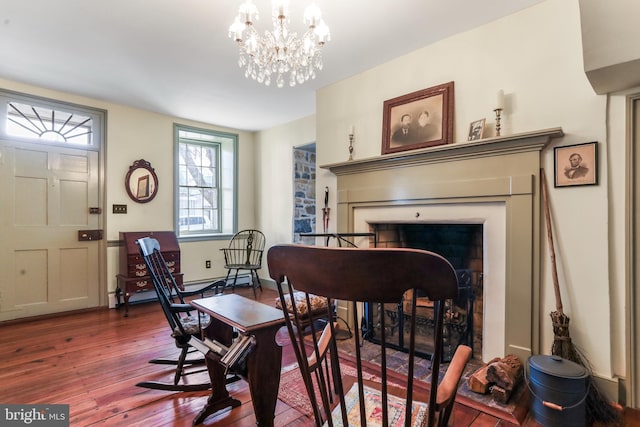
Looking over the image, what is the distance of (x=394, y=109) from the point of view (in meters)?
2.84

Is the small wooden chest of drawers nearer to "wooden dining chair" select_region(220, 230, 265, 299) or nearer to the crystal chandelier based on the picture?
"wooden dining chair" select_region(220, 230, 265, 299)

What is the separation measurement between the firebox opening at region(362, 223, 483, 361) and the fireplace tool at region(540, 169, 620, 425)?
0.49 m

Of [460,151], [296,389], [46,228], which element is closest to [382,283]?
[296,389]

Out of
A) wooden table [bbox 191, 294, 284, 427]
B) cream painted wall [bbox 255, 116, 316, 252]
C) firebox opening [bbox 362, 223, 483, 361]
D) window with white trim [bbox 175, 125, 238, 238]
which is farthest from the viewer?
window with white trim [bbox 175, 125, 238, 238]

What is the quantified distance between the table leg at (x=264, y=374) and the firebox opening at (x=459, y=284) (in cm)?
100

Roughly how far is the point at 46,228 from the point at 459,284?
4273mm

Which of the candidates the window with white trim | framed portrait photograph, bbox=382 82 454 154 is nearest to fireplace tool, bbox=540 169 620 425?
framed portrait photograph, bbox=382 82 454 154

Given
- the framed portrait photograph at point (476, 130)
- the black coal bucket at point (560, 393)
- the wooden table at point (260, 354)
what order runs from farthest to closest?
1. the framed portrait photograph at point (476, 130)
2. the black coal bucket at point (560, 393)
3. the wooden table at point (260, 354)

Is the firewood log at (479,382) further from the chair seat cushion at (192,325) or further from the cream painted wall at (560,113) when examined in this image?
the chair seat cushion at (192,325)

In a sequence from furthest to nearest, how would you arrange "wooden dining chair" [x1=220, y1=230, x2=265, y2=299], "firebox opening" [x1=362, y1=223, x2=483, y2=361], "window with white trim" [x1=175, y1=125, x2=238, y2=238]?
"wooden dining chair" [x1=220, y1=230, x2=265, y2=299], "window with white trim" [x1=175, y1=125, x2=238, y2=238], "firebox opening" [x1=362, y1=223, x2=483, y2=361]

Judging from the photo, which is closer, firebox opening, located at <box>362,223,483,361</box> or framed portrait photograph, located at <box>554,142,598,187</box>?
framed portrait photograph, located at <box>554,142,598,187</box>

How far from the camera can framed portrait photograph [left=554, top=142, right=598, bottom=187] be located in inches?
74.7

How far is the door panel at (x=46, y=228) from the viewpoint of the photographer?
134 inches

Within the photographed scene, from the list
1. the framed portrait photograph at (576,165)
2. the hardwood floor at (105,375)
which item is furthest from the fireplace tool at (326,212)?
the framed portrait photograph at (576,165)
